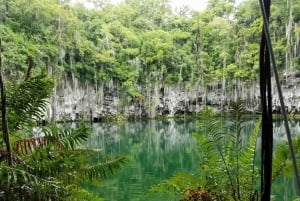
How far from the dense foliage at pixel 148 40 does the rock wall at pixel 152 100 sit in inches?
23.1

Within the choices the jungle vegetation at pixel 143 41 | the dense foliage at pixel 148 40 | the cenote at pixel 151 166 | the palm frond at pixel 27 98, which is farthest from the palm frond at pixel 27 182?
the dense foliage at pixel 148 40

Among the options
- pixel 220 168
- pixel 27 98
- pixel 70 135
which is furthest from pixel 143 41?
pixel 70 135

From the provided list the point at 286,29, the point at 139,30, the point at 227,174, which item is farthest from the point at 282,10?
the point at 227,174

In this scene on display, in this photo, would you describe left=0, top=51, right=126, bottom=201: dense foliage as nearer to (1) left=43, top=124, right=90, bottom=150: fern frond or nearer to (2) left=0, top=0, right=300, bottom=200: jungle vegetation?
(1) left=43, top=124, right=90, bottom=150: fern frond

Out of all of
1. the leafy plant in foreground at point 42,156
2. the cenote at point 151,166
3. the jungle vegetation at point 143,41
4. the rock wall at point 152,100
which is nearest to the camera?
the leafy plant in foreground at point 42,156

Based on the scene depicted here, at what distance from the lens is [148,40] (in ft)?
115

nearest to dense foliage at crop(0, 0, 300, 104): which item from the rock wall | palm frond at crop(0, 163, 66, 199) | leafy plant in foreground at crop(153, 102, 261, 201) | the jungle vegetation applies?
the jungle vegetation

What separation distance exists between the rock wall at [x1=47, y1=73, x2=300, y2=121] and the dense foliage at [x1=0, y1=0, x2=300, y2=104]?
588 mm

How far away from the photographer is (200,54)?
1380 inches

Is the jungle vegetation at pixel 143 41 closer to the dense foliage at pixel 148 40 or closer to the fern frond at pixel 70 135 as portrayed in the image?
the dense foliage at pixel 148 40

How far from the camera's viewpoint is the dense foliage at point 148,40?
26.4 metres

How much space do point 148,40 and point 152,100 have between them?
16.6 ft

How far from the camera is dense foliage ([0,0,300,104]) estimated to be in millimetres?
26375

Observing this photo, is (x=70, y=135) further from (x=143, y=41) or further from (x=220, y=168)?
(x=143, y=41)
